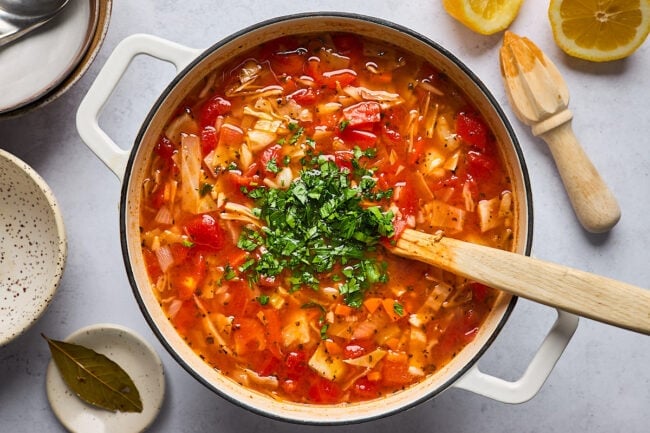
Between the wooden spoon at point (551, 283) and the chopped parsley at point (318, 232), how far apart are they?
0.35m

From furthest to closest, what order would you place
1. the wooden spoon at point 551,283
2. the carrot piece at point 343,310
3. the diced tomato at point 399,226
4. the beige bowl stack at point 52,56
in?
1. the beige bowl stack at point 52,56
2. the carrot piece at point 343,310
3. the diced tomato at point 399,226
4. the wooden spoon at point 551,283

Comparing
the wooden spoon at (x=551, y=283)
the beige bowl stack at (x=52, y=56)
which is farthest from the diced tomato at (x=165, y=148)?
the wooden spoon at (x=551, y=283)

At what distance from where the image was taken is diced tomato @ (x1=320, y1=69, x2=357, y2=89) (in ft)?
11.9

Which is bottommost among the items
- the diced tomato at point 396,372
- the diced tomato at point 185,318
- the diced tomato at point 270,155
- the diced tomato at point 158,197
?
the diced tomato at point 396,372

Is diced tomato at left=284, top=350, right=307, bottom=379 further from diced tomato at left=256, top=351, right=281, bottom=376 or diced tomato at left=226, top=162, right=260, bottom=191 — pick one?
diced tomato at left=226, top=162, right=260, bottom=191

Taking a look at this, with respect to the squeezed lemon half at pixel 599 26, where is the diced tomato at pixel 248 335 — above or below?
below

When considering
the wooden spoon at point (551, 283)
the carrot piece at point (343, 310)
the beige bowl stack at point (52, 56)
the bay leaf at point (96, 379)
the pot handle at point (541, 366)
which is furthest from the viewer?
the bay leaf at point (96, 379)

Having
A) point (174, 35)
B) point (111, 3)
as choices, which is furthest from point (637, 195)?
point (111, 3)

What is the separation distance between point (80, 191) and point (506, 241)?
2.04 m

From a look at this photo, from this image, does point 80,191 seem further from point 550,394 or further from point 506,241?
point 550,394

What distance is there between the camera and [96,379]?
12.9 feet

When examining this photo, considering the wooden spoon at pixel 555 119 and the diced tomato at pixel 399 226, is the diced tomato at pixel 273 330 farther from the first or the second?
the wooden spoon at pixel 555 119

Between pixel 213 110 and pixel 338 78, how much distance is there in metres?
0.57

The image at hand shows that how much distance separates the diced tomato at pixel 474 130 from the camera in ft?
11.9
